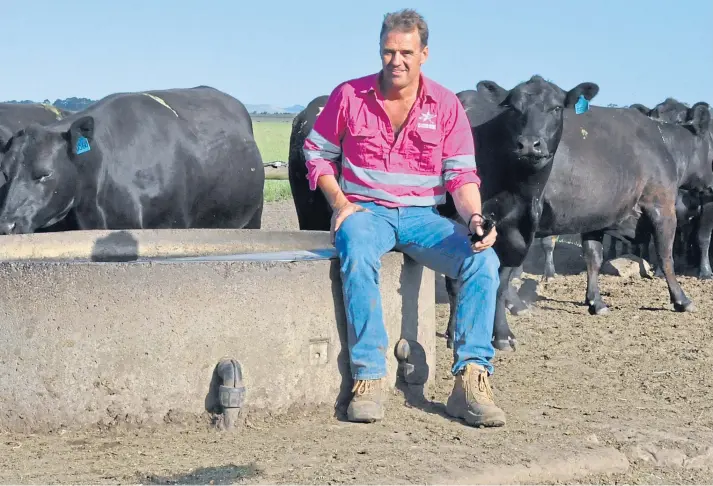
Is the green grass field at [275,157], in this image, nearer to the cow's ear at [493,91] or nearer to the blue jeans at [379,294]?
the cow's ear at [493,91]

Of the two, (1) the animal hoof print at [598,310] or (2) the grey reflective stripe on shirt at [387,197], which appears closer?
(2) the grey reflective stripe on shirt at [387,197]

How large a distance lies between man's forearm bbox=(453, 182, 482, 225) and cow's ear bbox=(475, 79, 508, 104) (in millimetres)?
3469

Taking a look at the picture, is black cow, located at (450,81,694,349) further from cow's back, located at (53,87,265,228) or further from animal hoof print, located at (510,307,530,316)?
cow's back, located at (53,87,265,228)

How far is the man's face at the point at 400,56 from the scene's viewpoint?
5.12 metres

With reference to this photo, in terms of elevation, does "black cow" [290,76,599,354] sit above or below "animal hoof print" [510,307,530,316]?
above

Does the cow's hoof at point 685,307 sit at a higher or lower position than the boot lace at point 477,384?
lower

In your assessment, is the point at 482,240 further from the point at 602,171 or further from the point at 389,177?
the point at 602,171

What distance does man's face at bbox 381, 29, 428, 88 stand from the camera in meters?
5.12

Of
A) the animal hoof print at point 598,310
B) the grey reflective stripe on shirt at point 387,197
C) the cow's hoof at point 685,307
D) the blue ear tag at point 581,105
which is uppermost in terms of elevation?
the blue ear tag at point 581,105

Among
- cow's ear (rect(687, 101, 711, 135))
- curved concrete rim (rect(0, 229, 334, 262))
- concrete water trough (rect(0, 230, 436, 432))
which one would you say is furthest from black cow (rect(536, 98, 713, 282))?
concrete water trough (rect(0, 230, 436, 432))

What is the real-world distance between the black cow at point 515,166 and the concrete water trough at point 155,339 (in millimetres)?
2708

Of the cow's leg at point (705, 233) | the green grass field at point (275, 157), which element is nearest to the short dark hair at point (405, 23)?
the cow's leg at point (705, 233)

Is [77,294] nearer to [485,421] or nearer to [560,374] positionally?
[485,421]

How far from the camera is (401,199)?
529 cm
